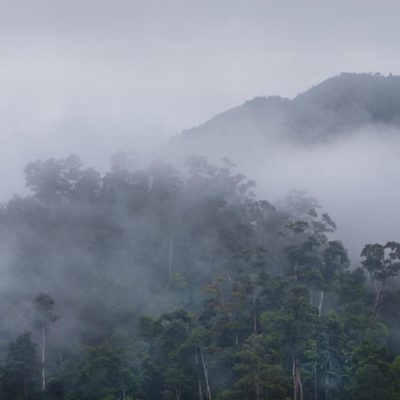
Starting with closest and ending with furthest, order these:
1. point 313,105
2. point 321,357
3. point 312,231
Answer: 1. point 321,357
2. point 312,231
3. point 313,105

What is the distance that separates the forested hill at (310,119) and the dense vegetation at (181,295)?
19737 millimetres

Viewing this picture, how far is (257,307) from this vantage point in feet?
118

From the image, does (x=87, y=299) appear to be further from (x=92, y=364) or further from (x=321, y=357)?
(x=321, y=357)

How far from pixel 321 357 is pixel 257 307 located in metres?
5.74

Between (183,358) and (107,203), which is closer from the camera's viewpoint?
(183,358)

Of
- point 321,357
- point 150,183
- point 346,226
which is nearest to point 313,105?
point 346,226

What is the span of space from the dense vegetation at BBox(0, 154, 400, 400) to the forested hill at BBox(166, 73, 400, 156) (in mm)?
19737

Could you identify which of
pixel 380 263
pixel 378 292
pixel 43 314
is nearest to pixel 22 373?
pixel 43 314

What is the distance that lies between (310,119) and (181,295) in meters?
41.2

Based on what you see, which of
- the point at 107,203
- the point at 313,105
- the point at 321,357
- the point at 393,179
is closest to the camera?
the point at 321,357

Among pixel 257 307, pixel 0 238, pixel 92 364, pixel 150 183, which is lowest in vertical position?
pixel 92 364

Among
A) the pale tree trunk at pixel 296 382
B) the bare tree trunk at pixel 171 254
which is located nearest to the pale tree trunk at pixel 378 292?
the pale tree trunk at pixel 296 382

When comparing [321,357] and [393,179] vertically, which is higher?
[393,179]

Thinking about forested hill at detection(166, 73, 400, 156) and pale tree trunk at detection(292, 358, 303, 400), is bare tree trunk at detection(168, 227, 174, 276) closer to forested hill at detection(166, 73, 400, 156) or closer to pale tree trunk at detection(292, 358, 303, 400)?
pale tree trunk at detection(292, 358, 303, 400)
